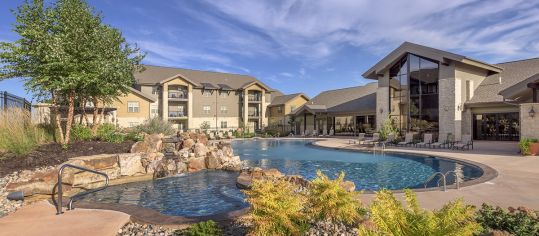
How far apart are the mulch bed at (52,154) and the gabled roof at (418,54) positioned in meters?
21.9

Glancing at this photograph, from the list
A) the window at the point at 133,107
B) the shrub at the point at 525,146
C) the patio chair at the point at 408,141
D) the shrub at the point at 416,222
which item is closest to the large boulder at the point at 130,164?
the shrub at the point at 416,222

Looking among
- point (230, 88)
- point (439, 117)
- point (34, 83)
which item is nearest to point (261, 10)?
point (34, 83)

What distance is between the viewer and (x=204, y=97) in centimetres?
4288

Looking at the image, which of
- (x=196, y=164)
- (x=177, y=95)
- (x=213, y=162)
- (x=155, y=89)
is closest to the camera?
(x=196, y=164)

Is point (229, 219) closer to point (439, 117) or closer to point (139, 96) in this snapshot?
point (439, 117)

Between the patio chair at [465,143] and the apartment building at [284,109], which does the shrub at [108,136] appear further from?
the apartment building at [284,109]

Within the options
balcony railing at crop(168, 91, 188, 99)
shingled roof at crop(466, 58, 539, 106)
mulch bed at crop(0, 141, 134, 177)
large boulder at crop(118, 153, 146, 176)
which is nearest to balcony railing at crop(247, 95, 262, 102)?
balcony railing at crop(168, 91, 188, 99)

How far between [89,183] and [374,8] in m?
14.8

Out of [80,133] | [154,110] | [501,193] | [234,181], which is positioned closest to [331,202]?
[501,193]

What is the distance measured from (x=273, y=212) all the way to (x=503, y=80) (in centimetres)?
2815

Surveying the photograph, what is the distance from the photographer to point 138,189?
10.1m

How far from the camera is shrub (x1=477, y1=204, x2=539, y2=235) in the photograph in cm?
453

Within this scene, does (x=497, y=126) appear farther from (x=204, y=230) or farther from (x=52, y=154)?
(x=52, y=154)

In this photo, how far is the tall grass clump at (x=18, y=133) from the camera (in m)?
10.7
